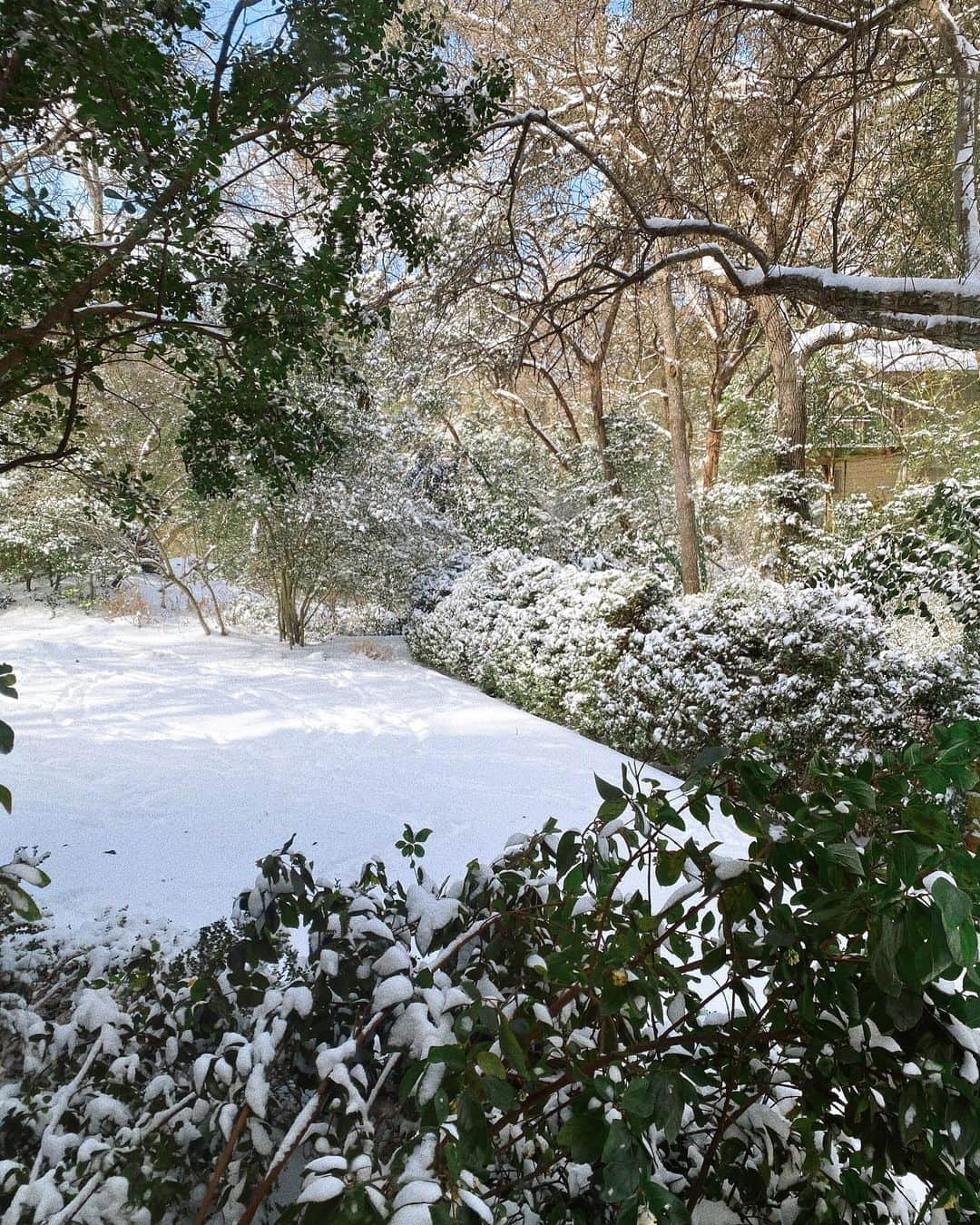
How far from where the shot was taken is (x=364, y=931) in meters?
0.91

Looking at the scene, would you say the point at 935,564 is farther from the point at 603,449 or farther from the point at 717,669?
the point at 603,449

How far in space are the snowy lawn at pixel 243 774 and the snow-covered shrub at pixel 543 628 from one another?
11.1 inches

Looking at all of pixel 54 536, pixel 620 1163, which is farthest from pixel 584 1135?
pixel 54 536

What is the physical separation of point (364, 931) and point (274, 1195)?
311 millimetres

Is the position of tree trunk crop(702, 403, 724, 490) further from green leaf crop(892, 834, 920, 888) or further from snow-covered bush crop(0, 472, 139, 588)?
green leaf crop(892, 834, 920, 888)

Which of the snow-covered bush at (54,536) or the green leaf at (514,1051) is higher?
the snow-covered bush at (54,536)

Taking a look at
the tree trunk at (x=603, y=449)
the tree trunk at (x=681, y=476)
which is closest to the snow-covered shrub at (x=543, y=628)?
the tree trunk at (x=681, y=476)

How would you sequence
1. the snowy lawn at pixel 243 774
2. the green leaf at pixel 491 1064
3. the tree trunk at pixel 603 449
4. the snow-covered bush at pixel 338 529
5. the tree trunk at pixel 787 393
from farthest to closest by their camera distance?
the tree trunk at pixel 603 449 → the snow-covered bush at pixel 338 529 → the tree trunk at pixel 787 393 → the snowy lawn at pixel 243 774 → the green leaf at pixel 491 1064

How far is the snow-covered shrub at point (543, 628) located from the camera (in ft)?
17.3

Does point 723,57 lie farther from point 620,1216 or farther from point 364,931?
point 620,1216

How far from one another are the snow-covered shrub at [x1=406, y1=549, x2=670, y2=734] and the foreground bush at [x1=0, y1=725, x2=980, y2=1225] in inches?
169

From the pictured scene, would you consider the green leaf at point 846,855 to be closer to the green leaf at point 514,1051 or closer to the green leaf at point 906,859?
the green leaf at point 906,859

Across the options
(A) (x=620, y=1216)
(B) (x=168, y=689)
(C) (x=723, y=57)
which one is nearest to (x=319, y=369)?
(C) (x=723, y=57)

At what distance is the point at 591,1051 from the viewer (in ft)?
2.23
